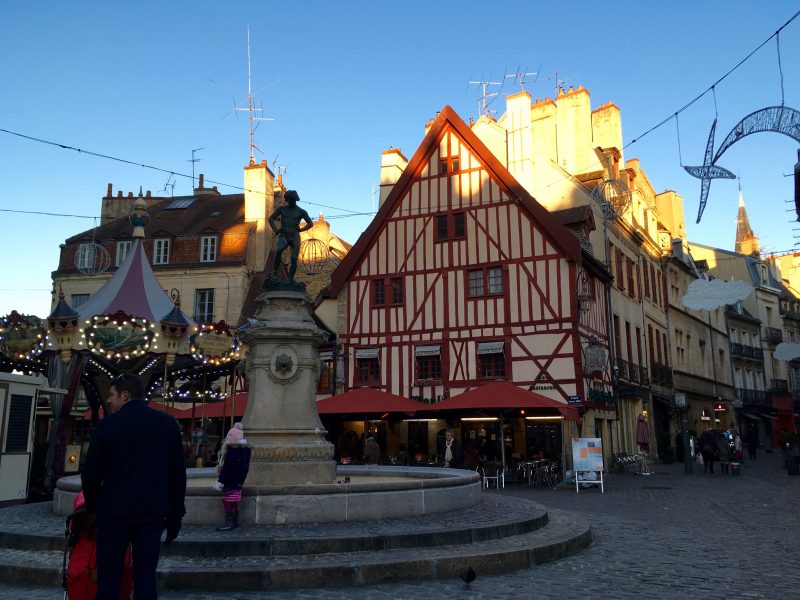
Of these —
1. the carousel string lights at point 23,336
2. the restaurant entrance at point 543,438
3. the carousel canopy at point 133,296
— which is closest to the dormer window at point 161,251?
the carousel canopy at point 133,296

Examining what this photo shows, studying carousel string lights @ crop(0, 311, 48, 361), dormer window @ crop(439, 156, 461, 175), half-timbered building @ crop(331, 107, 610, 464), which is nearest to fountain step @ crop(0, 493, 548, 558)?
carousel string lights @ crop(0, 311, 48, 361)

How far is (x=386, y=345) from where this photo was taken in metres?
24.9

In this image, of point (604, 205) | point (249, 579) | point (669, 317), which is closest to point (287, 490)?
point (249, 579)

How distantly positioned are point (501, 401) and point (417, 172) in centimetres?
1065

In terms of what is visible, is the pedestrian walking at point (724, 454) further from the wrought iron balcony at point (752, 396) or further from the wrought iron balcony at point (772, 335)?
the wrought iron balcony at point (772, 335)

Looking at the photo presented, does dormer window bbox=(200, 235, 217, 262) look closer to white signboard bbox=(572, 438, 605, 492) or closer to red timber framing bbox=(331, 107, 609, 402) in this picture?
red timber framing bbox=(331, 107, 609, 402)

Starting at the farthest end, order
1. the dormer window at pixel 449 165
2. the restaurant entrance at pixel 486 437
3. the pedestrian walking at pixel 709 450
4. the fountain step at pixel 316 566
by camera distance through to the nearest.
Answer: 1. the dormer window at pixel 449 165
2. the restaurant entrance at pixel 486 437
3. the pedestrian walking at pixel 709 450
4. the fountain step at pixel 316 566

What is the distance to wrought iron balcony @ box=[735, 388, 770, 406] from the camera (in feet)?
143

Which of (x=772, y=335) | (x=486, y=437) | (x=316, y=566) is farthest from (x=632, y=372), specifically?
(x=772, y=335)

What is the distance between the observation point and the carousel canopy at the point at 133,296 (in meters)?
15.9

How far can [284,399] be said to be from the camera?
1019 centimetres

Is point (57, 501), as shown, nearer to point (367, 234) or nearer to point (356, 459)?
point (356, 459)

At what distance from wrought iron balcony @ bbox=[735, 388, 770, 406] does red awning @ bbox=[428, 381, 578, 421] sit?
29.4 metres

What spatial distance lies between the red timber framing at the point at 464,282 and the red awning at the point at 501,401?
12.9 feet
